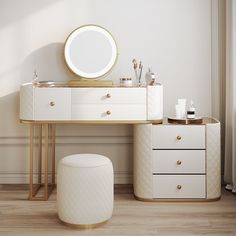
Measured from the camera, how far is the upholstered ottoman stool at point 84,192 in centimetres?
272

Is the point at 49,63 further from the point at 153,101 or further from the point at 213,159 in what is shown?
the point at 213,159

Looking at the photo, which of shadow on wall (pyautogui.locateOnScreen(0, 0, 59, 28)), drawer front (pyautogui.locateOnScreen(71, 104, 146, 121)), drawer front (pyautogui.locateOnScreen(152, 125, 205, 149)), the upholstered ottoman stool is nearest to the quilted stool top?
the upholstered ottoman stool

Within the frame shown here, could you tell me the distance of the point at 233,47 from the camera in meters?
3.49

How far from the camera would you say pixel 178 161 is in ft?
10.9

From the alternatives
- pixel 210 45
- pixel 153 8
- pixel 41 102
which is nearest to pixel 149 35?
pixel 153 8

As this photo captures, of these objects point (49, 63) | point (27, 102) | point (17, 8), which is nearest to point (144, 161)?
point (27, 102)

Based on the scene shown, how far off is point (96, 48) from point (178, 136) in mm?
987

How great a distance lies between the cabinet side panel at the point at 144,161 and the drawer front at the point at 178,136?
0.05 meters

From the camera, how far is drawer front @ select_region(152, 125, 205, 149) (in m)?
3.31

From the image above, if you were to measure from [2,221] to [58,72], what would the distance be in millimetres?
1390

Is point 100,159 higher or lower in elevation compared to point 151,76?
lower

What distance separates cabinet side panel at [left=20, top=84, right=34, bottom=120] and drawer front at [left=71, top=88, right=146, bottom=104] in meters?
0.30

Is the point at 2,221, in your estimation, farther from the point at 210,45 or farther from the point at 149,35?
the point at 210,45

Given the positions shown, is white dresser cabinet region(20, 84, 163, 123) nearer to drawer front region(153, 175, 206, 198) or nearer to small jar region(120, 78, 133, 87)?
small jar region(120, 78, 133, 87)
